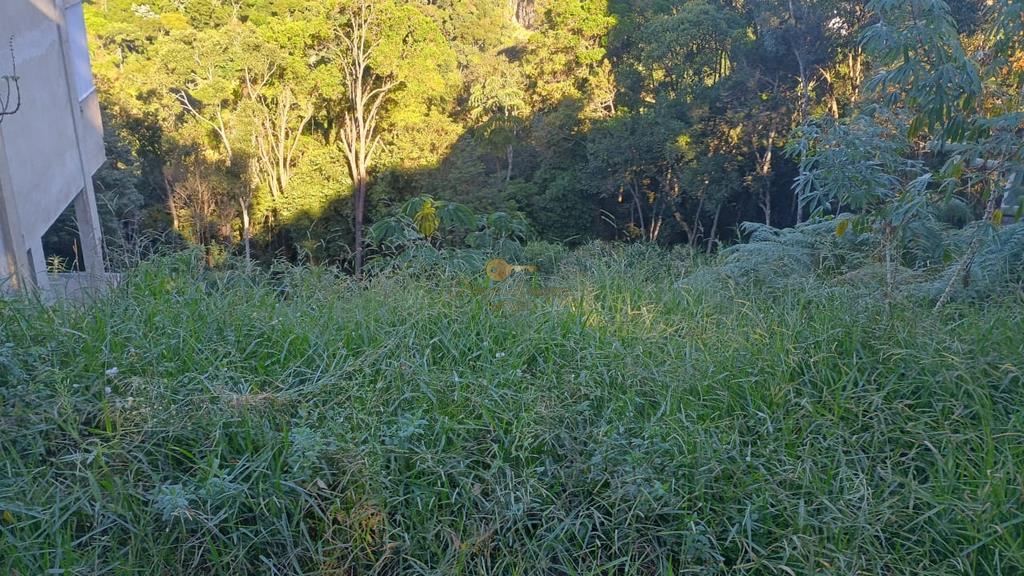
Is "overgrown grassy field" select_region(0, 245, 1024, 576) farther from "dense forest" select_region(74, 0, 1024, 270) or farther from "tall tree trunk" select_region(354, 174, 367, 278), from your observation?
"tall tree trunk" select_region(354, 174, 367, 278)

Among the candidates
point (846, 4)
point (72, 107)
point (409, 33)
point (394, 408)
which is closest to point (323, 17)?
point (409, 33)

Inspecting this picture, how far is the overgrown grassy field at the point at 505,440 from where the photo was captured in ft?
7.39

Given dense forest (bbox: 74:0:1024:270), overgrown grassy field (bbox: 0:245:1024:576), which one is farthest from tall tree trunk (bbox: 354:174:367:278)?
overgrown grassy field (bbox: 0:245:1024:576)

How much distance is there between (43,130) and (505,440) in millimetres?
6576

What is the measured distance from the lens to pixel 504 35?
24781 millimetres

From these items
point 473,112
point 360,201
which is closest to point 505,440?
point 360,201

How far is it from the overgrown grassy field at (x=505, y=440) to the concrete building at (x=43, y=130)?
1.97 m

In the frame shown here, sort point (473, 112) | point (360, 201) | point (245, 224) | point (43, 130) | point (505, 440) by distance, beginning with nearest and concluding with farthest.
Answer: point (505, 440) < point (43, 130) < point (245, 224) < point (360, 201) < point (473, 112)

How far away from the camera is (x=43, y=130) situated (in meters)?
7.46

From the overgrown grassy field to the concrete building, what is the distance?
6.45 ft

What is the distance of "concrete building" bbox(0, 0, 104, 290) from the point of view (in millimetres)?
6223

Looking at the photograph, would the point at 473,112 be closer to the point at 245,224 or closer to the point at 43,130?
the point at 245,224

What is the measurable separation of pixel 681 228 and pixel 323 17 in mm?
10515

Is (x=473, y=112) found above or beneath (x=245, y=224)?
above
